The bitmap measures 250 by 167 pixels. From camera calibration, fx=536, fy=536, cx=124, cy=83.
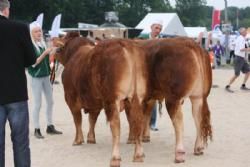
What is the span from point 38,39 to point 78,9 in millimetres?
55324

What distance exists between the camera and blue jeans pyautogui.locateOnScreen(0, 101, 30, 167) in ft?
17.5

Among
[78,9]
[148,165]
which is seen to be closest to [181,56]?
[148,165]

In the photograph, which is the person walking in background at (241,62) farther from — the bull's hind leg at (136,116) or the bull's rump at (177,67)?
the bull's hind leg at (136,116)

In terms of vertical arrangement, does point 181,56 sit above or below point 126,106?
above

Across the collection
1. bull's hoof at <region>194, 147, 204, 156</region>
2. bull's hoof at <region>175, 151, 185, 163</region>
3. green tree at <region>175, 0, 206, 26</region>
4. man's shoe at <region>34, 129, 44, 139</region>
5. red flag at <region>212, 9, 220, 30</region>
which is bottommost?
green tree at <region>175, 0, 206, 26</region>

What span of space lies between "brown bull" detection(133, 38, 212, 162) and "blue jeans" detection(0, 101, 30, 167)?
2.28m

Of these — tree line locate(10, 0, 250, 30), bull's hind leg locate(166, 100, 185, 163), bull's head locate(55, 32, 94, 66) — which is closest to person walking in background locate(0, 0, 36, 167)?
bull's hind leg locate(166, 100, 185, 163)

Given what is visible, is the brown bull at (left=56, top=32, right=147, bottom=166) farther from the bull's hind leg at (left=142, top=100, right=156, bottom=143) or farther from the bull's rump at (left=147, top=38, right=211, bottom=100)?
the bull's hind leg at (left=142, top=100, right=156, bottom=143)

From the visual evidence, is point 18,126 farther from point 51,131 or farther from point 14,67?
point 51,131

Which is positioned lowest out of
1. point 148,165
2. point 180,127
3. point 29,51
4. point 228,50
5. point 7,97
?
point 228,50

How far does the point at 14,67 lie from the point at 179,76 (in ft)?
8.17

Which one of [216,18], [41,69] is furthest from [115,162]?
[216,18]

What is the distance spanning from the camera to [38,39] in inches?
350

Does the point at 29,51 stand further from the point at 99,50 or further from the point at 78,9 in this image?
the point at 78,9
